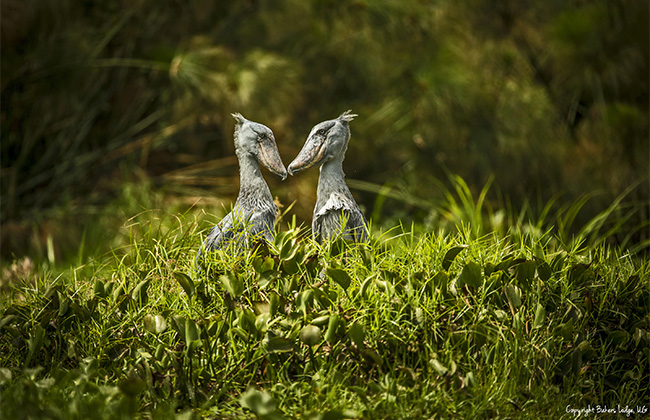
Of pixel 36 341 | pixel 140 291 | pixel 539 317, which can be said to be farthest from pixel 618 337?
pixel 36 341

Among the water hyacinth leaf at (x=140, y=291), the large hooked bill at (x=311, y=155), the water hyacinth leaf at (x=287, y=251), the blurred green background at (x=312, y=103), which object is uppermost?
the large hooked bill at (x=311, y=155)

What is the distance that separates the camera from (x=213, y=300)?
2.01 metres

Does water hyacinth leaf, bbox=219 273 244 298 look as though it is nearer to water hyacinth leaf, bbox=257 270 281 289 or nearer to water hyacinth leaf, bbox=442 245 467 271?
water hyacinth leaf, bbox=257 270 281 289

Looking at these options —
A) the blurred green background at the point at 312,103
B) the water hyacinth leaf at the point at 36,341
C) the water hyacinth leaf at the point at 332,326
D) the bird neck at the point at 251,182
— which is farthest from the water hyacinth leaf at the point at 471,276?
the blurred green background at the point at 312,103

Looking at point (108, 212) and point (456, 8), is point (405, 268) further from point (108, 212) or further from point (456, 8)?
point (456, 8)

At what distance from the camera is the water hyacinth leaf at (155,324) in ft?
6.14

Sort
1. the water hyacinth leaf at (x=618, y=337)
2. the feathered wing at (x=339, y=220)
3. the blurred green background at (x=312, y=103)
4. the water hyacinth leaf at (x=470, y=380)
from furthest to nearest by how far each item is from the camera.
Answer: the blurred green background at (x=312, y=103) → the feathered wing at (x=339, y=220) → the water hyacinth leaf at (x=618, y=337) → the water hyacinth leaf at (x=470, y=380)

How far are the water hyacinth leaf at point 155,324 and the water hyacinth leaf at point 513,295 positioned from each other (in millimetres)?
919

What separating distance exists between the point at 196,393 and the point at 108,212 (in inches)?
105

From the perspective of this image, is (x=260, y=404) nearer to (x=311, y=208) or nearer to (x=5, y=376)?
(x=5, y=376)

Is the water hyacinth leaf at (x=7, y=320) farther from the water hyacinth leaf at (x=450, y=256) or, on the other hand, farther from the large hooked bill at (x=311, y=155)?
the water hyacinth leaf at (x=450, y=256)

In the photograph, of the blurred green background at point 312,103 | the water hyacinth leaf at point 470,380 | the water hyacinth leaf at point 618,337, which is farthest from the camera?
the blurred green background at point 312,103

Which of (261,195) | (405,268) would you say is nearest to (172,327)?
(261,195)

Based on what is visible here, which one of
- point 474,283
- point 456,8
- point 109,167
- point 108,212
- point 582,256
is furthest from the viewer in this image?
point 456,8
